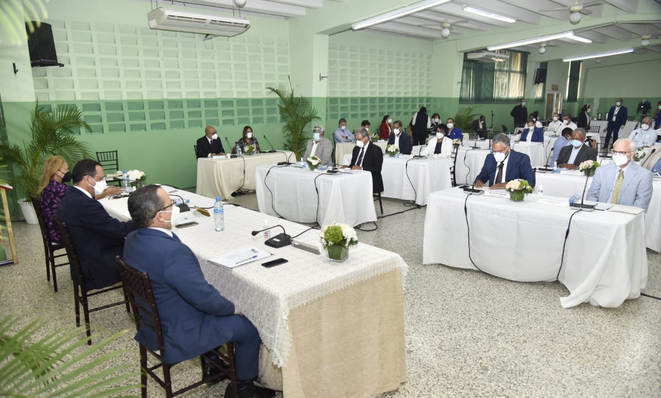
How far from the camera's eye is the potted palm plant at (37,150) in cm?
607

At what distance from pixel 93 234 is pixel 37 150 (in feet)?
13.5

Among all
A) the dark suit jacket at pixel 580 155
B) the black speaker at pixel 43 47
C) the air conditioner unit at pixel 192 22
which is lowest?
the dark suit jacket at pixel 580 155

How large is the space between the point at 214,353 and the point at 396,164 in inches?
218

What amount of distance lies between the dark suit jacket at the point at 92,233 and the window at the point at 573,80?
21.3 meters

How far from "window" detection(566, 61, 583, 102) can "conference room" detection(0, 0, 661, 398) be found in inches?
202

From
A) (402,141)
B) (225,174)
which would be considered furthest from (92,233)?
(402,141)

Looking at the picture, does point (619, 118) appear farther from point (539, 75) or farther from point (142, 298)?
point (142, 298)

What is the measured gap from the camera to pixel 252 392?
2479 millimetres

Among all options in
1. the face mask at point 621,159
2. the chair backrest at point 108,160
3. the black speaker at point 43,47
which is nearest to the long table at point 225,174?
the chair backrest at point 108,160

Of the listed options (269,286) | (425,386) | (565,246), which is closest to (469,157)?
(565,246)

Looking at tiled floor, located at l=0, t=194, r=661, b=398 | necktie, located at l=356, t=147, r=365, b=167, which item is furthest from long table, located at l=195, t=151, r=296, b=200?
tiled floor, located at l=0, t=194, r=661, b=398

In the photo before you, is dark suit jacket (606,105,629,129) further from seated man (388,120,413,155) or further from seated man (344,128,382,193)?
seated man (344,128,382,193)

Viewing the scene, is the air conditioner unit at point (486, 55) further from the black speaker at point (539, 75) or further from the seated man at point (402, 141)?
the seated man at point (402, 141)

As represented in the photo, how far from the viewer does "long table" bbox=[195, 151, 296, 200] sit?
297 inches
